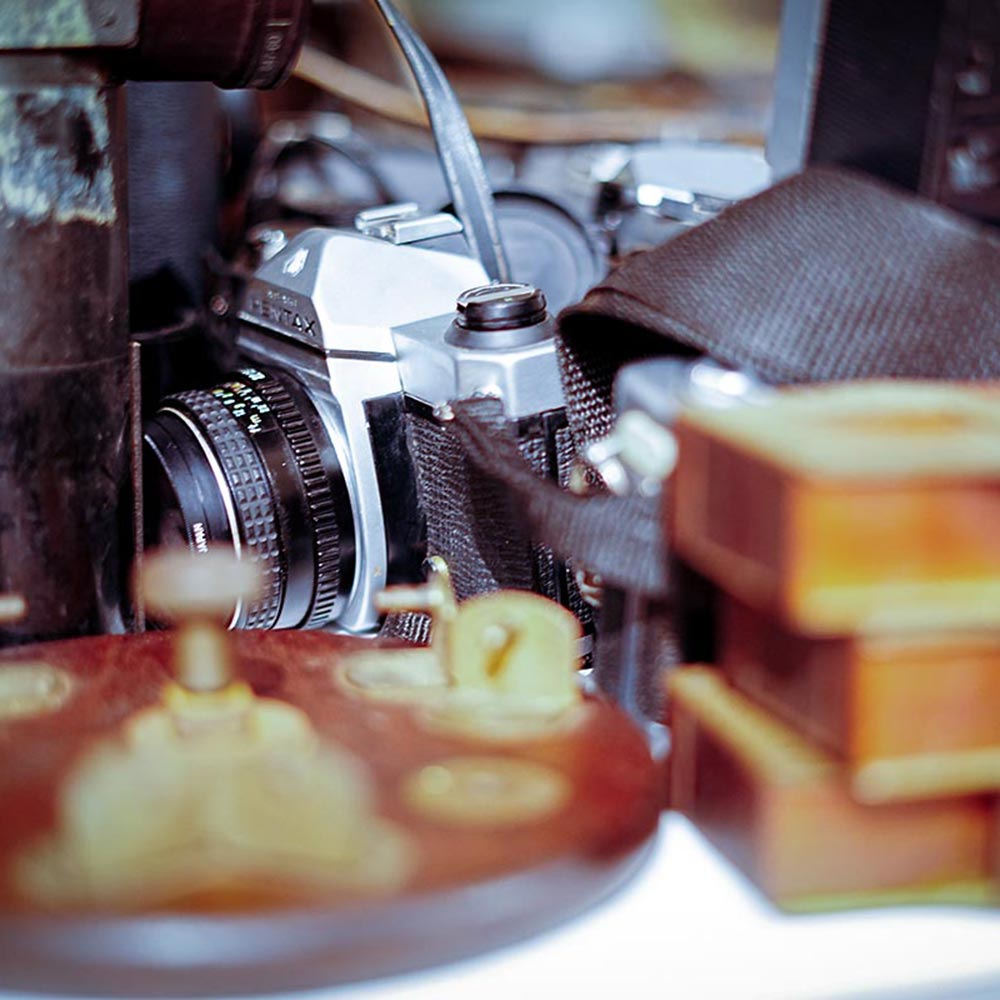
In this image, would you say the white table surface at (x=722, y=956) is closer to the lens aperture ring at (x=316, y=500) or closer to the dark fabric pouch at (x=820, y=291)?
the dark fabric pouch at (x=820, y=291)

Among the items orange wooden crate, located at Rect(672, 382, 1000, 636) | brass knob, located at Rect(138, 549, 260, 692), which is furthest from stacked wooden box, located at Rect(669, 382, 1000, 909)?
brass knob, located at Rect(138, 549, 260, 692)

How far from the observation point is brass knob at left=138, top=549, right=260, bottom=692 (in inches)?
14.8

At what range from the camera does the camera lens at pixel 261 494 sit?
61 centimetres

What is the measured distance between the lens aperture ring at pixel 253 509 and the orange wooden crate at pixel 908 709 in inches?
11.9

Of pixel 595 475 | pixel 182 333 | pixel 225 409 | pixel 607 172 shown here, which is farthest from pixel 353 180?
pixel 595 475

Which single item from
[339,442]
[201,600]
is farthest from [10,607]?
[339,442]

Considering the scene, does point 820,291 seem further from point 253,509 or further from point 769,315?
point 253,509

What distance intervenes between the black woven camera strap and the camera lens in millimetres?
139

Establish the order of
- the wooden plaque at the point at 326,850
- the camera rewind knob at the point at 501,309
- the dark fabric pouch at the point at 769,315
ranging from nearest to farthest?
the wooden plaque at the point at 326,850 < the dark fabric pouch at the point at 769,315 < the camera rewind knob at the point at 501,309

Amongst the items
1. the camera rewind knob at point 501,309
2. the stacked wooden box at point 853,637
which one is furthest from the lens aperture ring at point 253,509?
the stacked wooden box at point 853,637

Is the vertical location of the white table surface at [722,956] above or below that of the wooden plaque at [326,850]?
below

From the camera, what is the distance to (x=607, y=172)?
3.16 ft

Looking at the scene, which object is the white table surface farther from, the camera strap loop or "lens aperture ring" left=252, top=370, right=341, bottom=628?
"lens aperture ring" left=252, top=370, right=341, bottom=628

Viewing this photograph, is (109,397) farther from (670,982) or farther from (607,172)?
(607,172)
